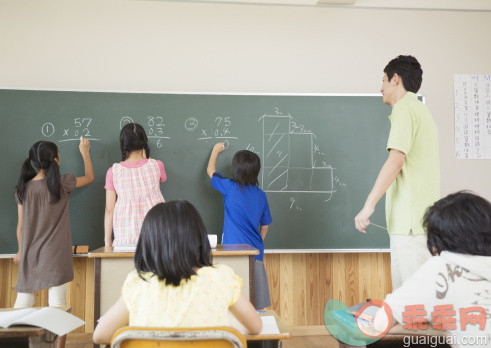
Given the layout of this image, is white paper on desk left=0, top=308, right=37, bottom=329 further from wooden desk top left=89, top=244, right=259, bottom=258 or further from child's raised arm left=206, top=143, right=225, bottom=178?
child's raised arm left=206, top=143, right=225, bottom=178

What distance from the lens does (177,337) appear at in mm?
1086

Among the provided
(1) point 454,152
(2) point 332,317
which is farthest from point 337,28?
(2) point 332,317

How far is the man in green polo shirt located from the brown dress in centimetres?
198

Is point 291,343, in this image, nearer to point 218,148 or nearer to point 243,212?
point 243,212

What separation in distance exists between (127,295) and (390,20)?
11.2 ft

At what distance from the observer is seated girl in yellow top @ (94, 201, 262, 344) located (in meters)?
1.29

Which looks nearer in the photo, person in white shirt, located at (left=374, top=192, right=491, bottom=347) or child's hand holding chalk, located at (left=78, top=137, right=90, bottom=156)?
person in white shirt, located at (left=374, top=192, right=491, bottom=347)

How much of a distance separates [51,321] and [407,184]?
1.61 m

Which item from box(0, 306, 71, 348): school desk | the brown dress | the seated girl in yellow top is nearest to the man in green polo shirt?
the seated girl in yellow top

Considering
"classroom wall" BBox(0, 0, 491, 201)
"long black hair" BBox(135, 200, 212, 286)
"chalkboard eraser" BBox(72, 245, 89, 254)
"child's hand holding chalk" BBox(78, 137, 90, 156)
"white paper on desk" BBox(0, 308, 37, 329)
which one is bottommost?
"white paper on desk" BBox(0, 308, 37, 329)

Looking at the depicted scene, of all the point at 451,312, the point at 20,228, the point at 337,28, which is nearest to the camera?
the point at 451,312

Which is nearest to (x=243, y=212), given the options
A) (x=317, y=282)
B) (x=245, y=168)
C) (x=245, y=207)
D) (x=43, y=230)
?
(x=245, y=207)

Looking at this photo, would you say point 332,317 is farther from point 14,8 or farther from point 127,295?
point 14,8

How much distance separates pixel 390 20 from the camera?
12.5ft
